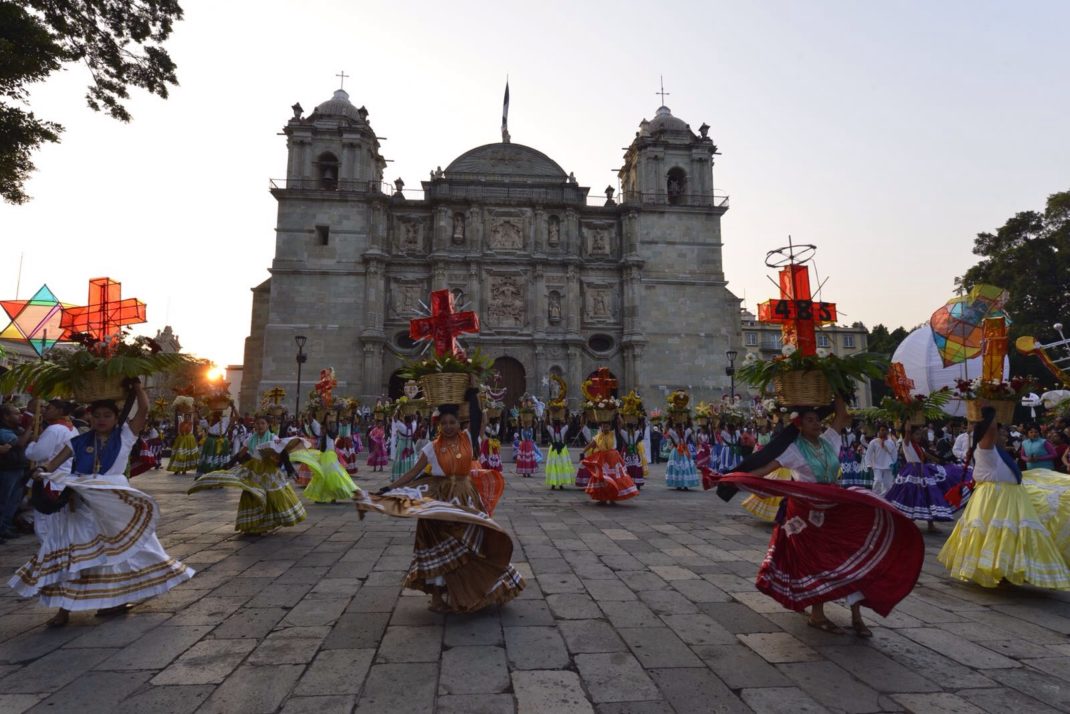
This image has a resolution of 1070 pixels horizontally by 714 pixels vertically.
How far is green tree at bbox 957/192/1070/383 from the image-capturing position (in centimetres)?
3034

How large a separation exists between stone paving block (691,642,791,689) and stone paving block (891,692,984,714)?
0.56 meters

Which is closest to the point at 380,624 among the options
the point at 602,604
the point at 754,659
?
the point at 602,604

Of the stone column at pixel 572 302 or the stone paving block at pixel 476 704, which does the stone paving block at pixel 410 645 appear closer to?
the stone paving block at pixel 476 704

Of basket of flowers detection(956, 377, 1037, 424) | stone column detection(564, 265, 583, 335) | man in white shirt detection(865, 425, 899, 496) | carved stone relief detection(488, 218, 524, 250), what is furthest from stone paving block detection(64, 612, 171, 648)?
carved stone relief detection(488, 218, 524, 250)

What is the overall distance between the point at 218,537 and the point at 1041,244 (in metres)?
40.3

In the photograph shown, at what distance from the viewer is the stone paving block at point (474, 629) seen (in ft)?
12.7

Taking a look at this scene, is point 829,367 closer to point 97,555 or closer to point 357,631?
point 357,631

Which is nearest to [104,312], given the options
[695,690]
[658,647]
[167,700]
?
[167,700]

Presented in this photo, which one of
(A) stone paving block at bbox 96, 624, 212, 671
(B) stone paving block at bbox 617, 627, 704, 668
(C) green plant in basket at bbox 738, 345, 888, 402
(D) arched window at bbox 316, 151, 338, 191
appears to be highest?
(D) arched window at bbox 316, 151, 338, 191

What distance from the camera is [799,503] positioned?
430cm

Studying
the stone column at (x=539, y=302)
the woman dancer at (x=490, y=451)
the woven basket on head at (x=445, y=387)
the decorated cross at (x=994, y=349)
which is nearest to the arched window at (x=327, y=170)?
the stone column at (x=539, y=302)

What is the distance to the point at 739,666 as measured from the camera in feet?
11.4

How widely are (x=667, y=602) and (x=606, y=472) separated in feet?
20.1

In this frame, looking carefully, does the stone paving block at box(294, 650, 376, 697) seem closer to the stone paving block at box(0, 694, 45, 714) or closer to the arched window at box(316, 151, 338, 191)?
the stone paving block at box(0, 694, 45, 714)
